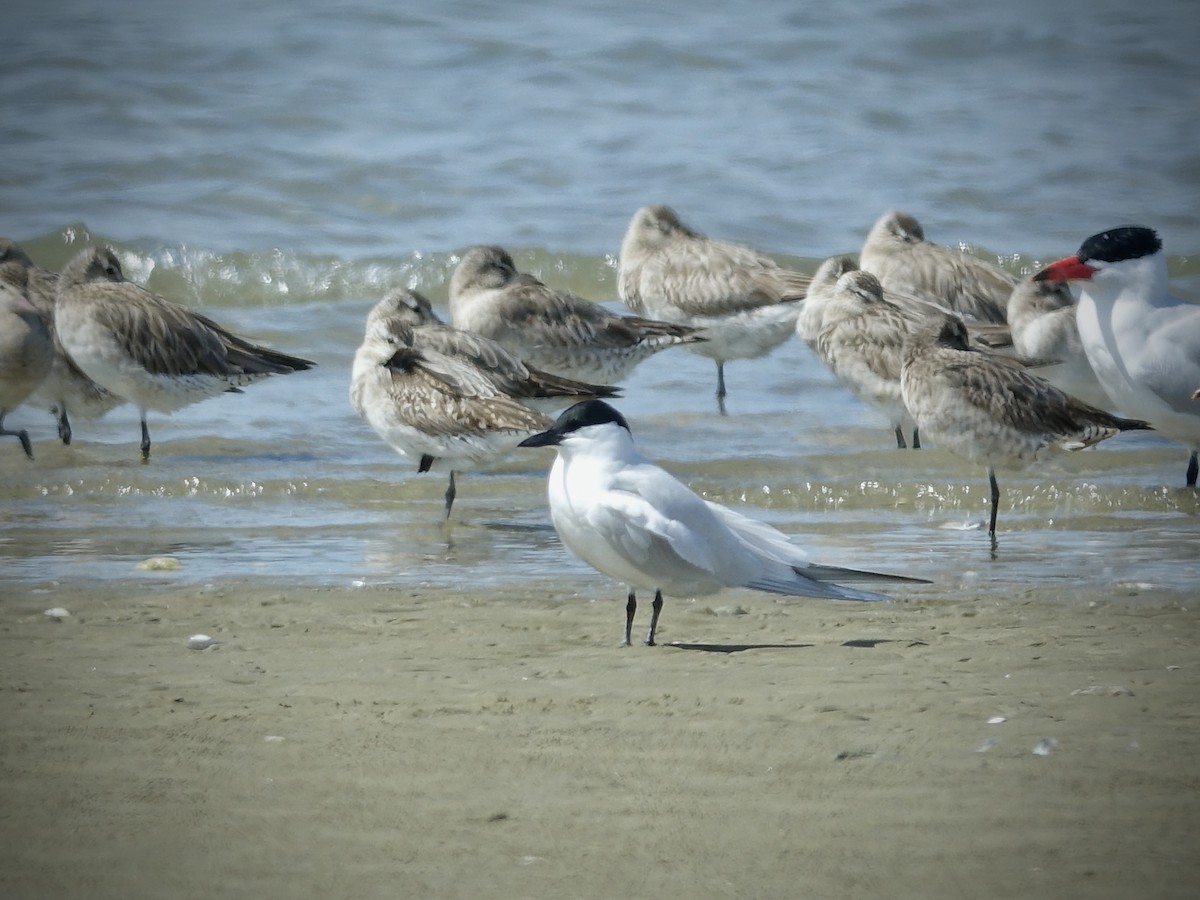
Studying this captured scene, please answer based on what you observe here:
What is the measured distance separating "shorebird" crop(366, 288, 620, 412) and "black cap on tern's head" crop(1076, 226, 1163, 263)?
8.06ft

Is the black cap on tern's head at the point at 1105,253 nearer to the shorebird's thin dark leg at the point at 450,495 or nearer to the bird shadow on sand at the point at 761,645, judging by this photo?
the shorebird's thin dark leg at the point at 450,495

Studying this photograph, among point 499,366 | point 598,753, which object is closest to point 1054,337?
point 499,366

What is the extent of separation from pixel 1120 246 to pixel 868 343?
1599 millimetres

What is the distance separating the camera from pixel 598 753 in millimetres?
4215

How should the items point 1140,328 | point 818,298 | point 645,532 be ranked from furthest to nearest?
point 818,298 < point 1140,328 < point 645,532

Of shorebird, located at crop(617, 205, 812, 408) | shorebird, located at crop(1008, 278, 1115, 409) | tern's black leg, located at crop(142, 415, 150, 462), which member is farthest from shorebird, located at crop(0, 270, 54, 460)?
shorebird, located at crop(1008, 278, 1115, 409)

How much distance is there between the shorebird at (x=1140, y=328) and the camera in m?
8.26

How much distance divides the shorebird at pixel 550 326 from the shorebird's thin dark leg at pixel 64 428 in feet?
8.07

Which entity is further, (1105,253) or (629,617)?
(1105,253)

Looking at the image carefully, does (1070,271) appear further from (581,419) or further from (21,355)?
(21,355)

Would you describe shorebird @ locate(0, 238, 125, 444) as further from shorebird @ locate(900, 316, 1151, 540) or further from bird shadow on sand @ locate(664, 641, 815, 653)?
bird shadow on sand @ locate(664, 641, 815, 653)

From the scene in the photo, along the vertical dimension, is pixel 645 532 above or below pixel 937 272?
below

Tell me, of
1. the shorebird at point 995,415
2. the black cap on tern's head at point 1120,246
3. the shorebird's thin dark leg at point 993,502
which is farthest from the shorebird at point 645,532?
the black cap on tern's head at point 1120,246

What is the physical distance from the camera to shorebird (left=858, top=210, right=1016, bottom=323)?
37.8 feet
